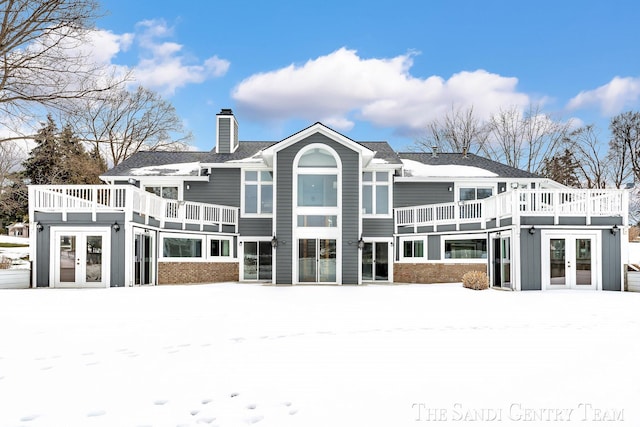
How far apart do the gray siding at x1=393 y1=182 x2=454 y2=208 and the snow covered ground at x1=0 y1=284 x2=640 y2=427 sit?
1216 centimetres

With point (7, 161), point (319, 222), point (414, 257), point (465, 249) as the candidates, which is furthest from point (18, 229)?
point (465, 249)

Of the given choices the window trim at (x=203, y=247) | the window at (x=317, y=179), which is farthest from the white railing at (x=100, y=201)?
the window at (x=317, y=179)

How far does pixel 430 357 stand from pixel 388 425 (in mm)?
2204

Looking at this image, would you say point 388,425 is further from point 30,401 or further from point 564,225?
point 564,225

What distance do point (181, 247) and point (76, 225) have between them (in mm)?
4518

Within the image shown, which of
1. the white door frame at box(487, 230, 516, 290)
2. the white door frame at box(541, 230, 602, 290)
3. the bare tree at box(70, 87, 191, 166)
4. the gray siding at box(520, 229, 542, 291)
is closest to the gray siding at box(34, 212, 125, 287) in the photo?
the white door frame at box(487, 230, 516, 290)

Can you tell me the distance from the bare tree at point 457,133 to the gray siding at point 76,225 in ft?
90.7

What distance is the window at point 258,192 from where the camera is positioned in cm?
2166

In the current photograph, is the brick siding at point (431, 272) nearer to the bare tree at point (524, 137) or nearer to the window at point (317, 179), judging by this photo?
the window at point (317, 179)

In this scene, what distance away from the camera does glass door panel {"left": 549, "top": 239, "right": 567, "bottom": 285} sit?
608 inches

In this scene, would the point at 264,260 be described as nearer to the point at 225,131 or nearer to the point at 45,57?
the point at 225,131

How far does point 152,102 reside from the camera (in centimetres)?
3603

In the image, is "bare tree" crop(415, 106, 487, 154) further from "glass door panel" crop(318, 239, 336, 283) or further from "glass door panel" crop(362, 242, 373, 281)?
"glass door panel" crop(318, 239, 336, 283)

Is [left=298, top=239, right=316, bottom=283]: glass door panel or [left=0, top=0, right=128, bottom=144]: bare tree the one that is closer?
[left=0, top=0, right=128, bottom=144]: bare tree
